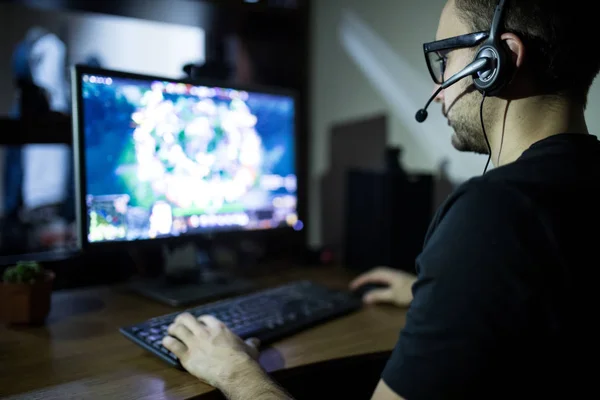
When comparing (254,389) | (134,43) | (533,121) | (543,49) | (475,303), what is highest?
(134,43)

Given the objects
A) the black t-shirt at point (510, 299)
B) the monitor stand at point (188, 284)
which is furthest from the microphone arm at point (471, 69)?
the monitor stand at point (188, 284)

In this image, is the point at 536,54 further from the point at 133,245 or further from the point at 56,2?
the point at 56,2

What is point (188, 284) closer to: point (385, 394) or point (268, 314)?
point (268, 314)

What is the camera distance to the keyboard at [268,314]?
92 centimetres

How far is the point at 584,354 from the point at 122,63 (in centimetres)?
211

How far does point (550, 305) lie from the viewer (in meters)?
0.59

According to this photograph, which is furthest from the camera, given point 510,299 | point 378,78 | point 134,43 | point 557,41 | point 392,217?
point 134,43

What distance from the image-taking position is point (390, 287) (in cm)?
124

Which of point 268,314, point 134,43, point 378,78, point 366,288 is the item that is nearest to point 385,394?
point 268,314

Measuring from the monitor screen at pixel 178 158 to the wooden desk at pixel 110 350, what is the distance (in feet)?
0.55

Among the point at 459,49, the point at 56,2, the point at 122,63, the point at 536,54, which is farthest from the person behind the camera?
the point at 122,63

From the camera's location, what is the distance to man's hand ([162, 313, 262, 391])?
31.5 inches

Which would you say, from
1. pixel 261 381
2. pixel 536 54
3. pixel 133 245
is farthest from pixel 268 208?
pixel 536 54

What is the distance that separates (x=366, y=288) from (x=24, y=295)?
771 mm
